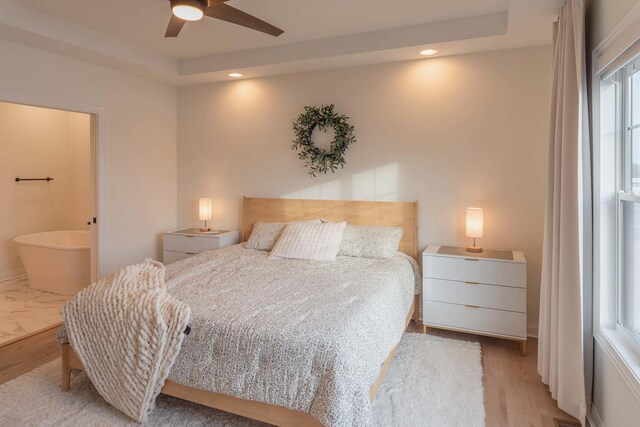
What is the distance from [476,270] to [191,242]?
2.77m

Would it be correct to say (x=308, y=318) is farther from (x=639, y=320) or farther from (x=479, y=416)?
(x=639, y=320)

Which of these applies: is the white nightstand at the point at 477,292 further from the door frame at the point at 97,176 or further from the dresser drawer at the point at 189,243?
the door frame at the point at 97,176

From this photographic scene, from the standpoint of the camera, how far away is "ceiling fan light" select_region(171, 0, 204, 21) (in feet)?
7.02

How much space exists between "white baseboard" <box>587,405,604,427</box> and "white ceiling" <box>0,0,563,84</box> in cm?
232

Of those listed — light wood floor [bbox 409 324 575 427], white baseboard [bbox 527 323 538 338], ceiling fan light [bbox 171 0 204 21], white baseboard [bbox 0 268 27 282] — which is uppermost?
ceiling fan light [bbox 171 0 204 21]

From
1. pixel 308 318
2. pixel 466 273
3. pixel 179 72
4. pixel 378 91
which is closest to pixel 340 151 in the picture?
pixel 378 91

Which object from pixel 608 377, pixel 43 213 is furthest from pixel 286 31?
pixel 43 213

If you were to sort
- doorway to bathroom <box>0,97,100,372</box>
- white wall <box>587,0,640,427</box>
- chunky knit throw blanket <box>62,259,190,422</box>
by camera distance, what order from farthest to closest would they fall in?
1. doorway to bathroom <box>0,97,100,372</box>
2. chunky knit throw blanket <box>62,259,190,422</box>
3. white wall <box>587,0,640,427</box>

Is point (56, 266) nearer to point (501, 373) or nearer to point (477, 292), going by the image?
point (477, 292)

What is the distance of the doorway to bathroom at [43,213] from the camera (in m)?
3.71

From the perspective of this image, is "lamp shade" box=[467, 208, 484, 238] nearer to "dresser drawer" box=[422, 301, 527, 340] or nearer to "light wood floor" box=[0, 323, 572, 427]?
"dresser drawer" box=[422, 301, 527, 340]

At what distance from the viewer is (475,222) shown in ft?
10.6

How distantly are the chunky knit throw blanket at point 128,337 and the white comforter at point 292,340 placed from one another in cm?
9

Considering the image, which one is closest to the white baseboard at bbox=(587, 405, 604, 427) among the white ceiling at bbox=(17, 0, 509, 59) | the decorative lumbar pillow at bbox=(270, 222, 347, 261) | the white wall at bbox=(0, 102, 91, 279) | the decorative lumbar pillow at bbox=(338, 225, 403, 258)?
the decorative lumbar pillow at bbox=(338, 225, 403, 258)
